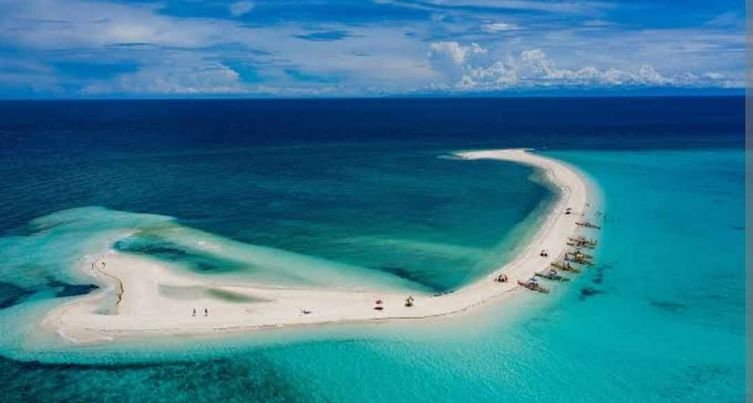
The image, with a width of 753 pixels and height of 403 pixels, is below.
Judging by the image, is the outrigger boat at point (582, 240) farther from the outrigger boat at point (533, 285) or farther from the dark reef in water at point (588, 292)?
the outrigger boat at point (533, 285)

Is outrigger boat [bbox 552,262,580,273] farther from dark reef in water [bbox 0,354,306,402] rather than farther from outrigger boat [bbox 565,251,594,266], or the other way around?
dark reef in water [bbox 0,354,306,402]

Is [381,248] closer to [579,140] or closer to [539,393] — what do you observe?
[539,393]

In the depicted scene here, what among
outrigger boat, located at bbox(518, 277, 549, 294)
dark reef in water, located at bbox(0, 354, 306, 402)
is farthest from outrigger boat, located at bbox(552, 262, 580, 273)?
dark reef in water, located at bbox(0, 354, 306, 402)

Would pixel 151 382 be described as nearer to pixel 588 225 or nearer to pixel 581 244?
pixel 581 244

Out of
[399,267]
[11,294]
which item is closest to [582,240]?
[399,267]

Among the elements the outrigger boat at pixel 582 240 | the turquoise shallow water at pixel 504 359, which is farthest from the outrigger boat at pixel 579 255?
the turquoise shallow water at pixel 504 359

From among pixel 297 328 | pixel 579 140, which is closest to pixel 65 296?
pixel 297 328
